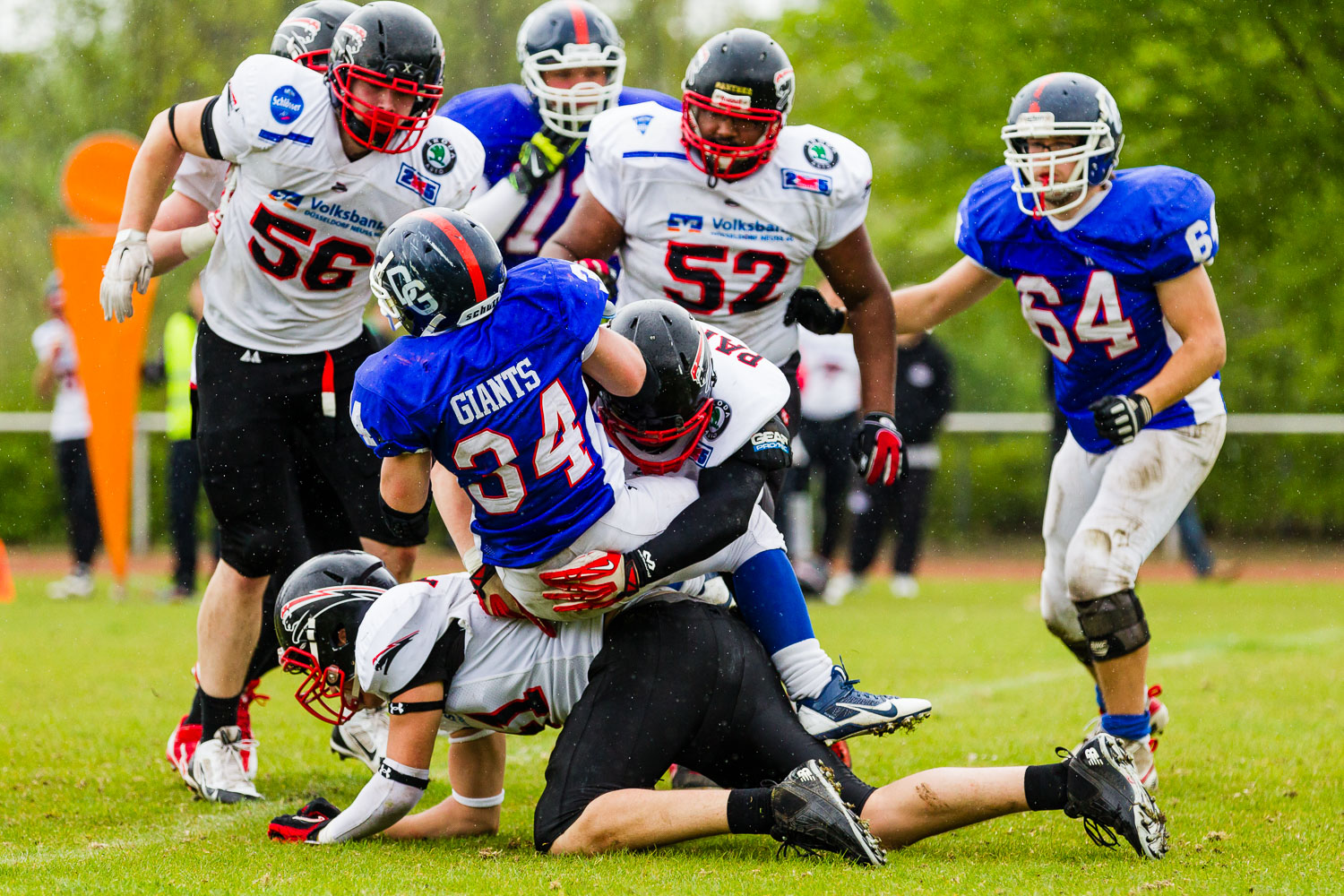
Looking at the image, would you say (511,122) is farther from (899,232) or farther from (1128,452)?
(899,232)

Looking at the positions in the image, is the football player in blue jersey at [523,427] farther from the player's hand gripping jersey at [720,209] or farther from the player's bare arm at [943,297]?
the player's bare arm at [943,297]

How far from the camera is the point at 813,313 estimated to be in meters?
4.36

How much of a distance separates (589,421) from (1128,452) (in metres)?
1.69

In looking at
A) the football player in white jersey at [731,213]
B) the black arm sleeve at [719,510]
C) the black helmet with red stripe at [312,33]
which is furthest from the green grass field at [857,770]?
the black helmet with red stripe at [312,33]

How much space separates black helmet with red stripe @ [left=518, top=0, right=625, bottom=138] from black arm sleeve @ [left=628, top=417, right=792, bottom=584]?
1.62 metres

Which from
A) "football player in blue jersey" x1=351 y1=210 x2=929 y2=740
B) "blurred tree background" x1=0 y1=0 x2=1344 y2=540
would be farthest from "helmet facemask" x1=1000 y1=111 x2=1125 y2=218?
"blurred tree background" x1=0 y1=0 x2=1344 y2=540

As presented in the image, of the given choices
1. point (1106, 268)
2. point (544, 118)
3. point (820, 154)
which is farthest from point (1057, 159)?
point (544, 118)

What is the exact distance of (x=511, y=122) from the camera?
5113mm

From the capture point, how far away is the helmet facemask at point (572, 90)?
4766mm

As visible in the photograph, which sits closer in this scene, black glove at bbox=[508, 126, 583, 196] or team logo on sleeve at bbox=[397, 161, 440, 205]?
team logo on sleeve at bbox=[397, 161, 440, 205]

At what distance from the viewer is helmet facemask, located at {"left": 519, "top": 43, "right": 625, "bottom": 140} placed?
4.77 meters

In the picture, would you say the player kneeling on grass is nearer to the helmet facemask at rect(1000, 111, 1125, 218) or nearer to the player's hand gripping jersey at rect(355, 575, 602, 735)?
the player's hand gripping jersey at rect(355, 575, 602, 735)

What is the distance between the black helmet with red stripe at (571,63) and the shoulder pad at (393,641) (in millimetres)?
1998

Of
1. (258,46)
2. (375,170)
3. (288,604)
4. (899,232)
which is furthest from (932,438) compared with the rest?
(258,46)
